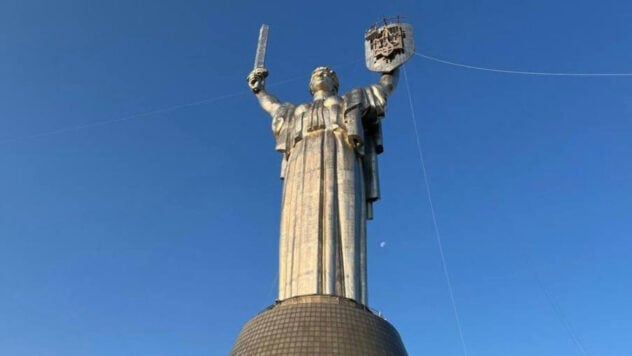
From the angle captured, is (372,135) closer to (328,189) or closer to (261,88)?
(328,189)

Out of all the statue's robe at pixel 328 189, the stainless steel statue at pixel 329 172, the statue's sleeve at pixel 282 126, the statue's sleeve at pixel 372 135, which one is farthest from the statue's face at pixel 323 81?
the statue's sleeve at pixel 372 135

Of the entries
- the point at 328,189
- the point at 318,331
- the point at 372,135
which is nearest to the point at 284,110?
the point at 372,135

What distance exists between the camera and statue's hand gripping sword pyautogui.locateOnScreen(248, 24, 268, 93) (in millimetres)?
17217

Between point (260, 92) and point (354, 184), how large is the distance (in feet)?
13.3

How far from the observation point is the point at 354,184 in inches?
581

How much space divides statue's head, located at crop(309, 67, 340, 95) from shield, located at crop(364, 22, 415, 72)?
955mm

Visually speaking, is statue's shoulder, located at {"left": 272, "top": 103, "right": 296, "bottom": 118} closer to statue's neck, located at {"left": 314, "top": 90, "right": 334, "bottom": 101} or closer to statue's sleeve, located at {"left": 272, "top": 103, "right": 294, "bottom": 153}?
statue's sleeve, located at {"left": 272, "top": 103, "right": 294, "bottom": 153}

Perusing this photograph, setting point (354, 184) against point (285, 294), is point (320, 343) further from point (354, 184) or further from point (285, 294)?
point (354, 184)

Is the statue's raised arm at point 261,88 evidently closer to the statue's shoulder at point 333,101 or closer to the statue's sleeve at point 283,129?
the statue's sleeve at point 283,129

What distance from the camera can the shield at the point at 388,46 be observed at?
16.9 metres

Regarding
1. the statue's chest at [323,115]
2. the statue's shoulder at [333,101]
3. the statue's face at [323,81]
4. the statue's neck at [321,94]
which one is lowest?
the statue's chest at [323,115]

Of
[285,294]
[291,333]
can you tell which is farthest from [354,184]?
[291,333]

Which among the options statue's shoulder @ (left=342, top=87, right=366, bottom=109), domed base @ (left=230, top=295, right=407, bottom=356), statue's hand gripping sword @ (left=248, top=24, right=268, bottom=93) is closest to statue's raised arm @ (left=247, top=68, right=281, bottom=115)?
statue's hand gripping sword @ (left=248, top=24, right=268, bottom=93)

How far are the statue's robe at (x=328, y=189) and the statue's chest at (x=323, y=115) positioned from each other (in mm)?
23
